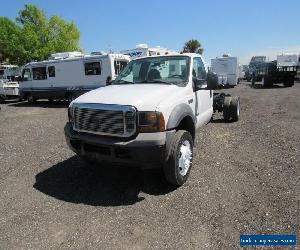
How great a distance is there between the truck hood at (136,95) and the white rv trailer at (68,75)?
9.40 m

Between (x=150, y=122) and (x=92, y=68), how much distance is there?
12351 mm

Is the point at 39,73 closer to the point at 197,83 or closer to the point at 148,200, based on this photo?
the point at 197,83

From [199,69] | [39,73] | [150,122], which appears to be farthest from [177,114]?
[39,73]

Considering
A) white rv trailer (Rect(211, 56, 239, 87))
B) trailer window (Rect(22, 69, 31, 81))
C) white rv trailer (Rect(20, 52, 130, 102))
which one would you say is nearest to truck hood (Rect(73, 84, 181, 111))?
white rv trailer (Rect(20, 52, 130, 102))

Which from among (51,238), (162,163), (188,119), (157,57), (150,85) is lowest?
(51,238)

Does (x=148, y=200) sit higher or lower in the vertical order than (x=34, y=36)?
lower

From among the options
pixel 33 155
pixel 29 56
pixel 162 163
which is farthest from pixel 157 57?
pixel 29 56

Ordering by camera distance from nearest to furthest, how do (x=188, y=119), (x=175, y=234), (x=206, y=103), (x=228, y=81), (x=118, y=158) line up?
1. (x=175, y=234)
2. (x=118, y=158)
3. (x=188, y=119)
4. (x=206, y=103)
5. (x=228, y=81)

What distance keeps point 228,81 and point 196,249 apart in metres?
25.7

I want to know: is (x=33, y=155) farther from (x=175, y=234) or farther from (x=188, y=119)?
(x=175, y=234)

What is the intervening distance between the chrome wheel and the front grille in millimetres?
989

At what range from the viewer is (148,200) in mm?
4629

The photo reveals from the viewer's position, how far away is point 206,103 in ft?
22.0

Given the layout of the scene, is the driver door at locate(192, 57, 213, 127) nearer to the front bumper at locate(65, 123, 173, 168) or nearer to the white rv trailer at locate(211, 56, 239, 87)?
the front bumper at locate(65, 123, 173, 168)
